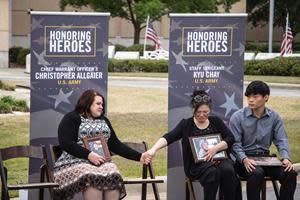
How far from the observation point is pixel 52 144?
25.8 ft

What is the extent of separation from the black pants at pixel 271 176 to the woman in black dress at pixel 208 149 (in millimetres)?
143

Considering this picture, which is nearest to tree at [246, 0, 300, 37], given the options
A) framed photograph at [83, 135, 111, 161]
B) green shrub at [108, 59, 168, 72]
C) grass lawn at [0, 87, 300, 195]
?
green shrub at [108, 59, 168, 72]

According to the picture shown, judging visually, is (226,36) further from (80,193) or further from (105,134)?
(80,193)

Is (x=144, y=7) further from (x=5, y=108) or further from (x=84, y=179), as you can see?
(x=84, y=179)

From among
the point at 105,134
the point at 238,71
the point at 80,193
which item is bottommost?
the point at 80,193

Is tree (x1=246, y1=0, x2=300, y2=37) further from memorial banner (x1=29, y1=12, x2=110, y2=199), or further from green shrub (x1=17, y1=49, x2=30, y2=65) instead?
memorial banner (x1=29, y1=12, x2=110, y2=199)

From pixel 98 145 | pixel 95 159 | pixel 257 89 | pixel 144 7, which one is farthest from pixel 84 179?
pixel 144 7

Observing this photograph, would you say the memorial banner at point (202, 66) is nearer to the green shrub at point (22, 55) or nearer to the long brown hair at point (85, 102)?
the long brown hair at point (85, 102)

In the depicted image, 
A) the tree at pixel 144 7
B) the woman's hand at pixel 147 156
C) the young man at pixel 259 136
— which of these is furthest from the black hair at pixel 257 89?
the tree at pixel 144 7

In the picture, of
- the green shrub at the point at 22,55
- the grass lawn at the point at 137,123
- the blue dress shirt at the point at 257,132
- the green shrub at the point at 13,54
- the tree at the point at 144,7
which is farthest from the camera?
the green shrub at the point at 13,54

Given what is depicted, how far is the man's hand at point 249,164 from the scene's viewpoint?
296 inches

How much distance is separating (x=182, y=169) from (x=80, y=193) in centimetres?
133

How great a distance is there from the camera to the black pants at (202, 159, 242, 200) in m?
7.37

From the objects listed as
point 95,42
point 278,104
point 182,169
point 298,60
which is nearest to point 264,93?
point 182,169
